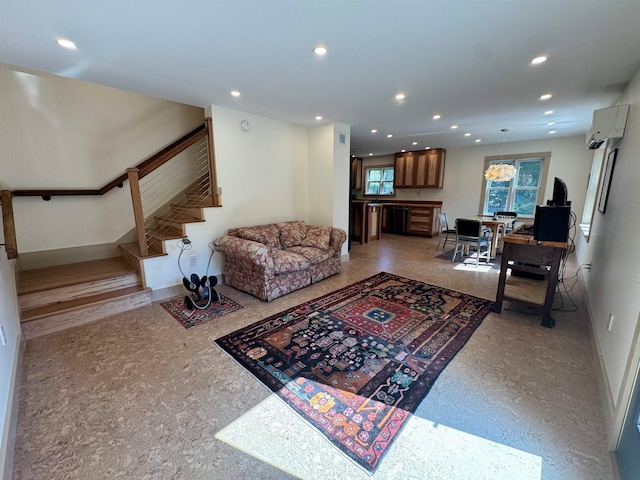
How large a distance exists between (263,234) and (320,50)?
232cm

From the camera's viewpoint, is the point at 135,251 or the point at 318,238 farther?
the point at 318,238

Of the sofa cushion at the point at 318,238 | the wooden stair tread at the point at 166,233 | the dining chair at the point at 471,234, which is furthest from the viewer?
the dining chair at the point at 471,234

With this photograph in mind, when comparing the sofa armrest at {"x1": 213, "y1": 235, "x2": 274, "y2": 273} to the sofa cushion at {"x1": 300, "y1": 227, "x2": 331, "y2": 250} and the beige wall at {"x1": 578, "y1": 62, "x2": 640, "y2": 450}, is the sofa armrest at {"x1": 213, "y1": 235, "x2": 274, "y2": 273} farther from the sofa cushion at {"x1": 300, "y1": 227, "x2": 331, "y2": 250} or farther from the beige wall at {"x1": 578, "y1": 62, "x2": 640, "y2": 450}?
the beige wall at {"x1": 578, "y1": 62, "x2": 640, "y2": 450}

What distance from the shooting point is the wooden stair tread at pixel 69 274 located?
2.74 m

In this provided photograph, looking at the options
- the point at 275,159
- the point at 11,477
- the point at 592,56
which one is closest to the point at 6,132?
the point at 275,159

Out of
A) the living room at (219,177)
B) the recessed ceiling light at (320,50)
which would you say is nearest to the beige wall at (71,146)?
the living room at (219,177)

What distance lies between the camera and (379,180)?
28.7 ft

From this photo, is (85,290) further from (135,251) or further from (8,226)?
(8,226)

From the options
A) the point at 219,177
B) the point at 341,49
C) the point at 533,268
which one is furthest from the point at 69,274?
the point at 533,268

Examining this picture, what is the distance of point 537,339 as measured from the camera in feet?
7.66

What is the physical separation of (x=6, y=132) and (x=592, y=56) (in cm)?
586

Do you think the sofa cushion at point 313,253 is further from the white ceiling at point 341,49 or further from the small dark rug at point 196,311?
the white ceiling at point 341,49

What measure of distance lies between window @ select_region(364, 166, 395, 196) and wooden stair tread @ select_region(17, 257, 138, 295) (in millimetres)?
7215

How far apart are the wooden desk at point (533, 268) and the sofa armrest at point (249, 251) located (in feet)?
8.06
